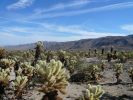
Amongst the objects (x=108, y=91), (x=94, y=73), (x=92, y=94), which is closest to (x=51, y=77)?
(x=92, y=94)

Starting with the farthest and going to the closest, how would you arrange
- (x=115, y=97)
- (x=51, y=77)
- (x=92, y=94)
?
(x=115, y=97) → (x=92, y=94) → (x=51, y=77)

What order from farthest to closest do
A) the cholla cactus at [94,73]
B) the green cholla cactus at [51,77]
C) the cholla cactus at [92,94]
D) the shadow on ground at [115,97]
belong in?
the cholla cactus at [94,73] → the shadow on ground at [115,97] → the cholla cactus at [92,94] → the green cholla cactus at [51,77]

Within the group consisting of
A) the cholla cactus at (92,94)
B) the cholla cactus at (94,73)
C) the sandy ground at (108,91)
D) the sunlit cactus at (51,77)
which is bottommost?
the sandy ground at (108,91)

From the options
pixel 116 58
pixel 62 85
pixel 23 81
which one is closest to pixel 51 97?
pixel 62 85

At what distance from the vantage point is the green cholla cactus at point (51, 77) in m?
13.6

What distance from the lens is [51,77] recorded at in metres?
13.5

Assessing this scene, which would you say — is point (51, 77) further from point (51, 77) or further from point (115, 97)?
point (115, 97)

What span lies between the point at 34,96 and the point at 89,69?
1049 centimetres

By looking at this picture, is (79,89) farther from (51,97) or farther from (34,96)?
(51,97)

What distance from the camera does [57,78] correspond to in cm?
1386

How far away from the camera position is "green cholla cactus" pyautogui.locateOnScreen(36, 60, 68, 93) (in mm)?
13586

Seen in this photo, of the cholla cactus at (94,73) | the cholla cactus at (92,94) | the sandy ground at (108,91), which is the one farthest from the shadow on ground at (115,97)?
the cholla cactus at (92,94)

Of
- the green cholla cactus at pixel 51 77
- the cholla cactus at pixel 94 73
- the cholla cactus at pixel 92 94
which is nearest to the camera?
the green cholla cactus at pixel 51 77

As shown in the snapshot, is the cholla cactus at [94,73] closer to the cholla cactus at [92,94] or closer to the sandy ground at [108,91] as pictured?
the sandy ground at [108,91]
